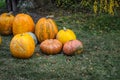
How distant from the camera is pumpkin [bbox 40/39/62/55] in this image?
4.89 metres

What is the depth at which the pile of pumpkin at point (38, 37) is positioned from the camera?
4750mm

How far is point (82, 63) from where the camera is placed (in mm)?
4574

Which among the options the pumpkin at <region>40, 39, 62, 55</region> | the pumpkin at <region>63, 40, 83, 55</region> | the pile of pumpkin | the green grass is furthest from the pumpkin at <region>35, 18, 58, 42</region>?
the pumpkin at <region>63, 40, 83, 55</region>

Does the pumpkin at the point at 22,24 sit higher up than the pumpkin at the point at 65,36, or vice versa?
the pumpkin at the point at 22,24

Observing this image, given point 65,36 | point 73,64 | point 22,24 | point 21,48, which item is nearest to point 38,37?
point 22,24

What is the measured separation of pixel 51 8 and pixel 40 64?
11.6 ft

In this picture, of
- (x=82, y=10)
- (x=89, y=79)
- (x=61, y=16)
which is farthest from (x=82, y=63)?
(x=82, y=10)

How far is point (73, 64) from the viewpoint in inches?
178

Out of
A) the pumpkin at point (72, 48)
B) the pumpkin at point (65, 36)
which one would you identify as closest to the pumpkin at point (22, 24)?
the pumpkin at point (65, 36)

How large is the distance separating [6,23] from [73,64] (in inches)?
70.0

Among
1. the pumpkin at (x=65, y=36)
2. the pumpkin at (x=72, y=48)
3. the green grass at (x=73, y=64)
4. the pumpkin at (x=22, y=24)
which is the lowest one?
the green grass at (x=73, y=64)

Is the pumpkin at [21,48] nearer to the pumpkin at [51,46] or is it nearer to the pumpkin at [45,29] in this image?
the pumpkin at [51,46]

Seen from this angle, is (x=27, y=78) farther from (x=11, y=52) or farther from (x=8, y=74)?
(x=11, y=52)

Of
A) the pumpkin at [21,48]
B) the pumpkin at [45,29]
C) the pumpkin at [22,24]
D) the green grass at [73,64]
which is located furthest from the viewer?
the pumpkin at [22,24]
